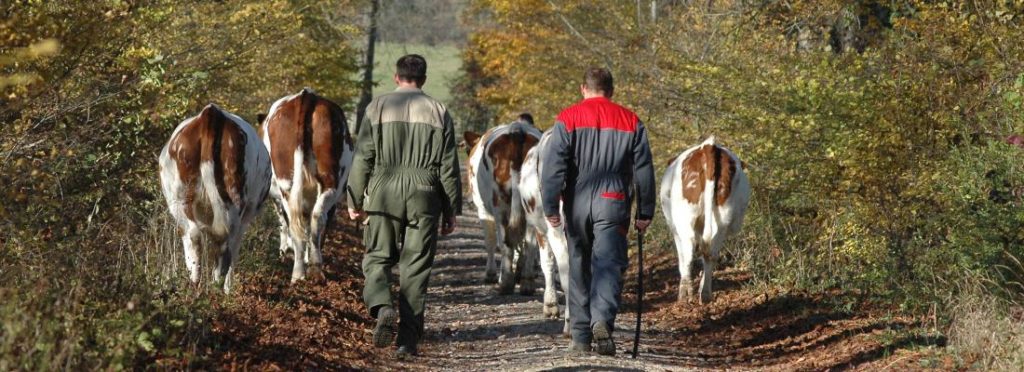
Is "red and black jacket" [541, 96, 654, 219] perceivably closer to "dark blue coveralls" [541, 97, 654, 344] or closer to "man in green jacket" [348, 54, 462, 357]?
"dark blue coveralls" [541, 97, 654, 344]

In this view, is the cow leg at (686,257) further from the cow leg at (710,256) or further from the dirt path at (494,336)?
the dirt path at (494,336)

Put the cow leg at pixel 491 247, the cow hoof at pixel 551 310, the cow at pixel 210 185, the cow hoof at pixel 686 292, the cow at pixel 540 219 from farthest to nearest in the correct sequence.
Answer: the cow leg at pixel 491 247 < the cow hoof at pixel 686 292 < the cow hoof at pixel 551 310 < the cow at pixel 540 219 < the cow at pixel 210 185

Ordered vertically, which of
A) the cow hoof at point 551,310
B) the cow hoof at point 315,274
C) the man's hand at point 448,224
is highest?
the man's hand at point 448,224

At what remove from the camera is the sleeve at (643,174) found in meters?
9.91

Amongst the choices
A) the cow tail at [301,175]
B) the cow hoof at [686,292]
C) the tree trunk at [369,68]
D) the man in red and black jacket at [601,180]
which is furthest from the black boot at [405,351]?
the tree trunk at [369,68]

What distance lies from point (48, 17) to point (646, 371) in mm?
4678

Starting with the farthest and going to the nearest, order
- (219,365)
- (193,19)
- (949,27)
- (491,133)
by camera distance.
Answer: (193,19)
(491,133)
(949,27)
(219,365)

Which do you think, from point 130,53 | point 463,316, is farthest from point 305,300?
point 130,53

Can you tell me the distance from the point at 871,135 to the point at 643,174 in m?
3.67

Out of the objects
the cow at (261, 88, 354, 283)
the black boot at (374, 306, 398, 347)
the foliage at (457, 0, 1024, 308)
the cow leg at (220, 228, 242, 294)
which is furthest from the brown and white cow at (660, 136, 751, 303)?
the cow leg at (220, 228, 242, 294)

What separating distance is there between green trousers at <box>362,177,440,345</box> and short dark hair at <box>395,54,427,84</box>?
2.90ft

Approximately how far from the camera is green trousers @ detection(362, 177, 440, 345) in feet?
32.5

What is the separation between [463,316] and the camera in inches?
511

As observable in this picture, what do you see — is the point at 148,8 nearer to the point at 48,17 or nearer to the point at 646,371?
the point at 48,17
